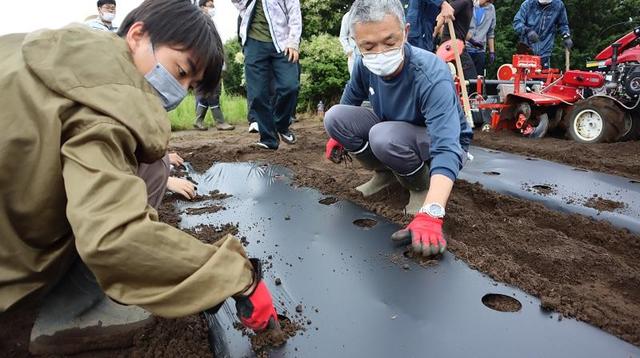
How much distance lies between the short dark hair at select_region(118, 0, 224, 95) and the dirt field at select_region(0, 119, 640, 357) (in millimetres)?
701

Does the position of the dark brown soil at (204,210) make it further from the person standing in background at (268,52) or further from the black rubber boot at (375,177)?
the person standing in background at (268,52)

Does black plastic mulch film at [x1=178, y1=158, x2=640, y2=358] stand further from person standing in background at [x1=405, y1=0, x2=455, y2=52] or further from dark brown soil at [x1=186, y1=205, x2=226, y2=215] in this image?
person standing in background at [x1=405, y1=0, x2=455, y2=52]

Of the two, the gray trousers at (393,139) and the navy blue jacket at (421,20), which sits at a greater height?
the navy blue jacket at (421,20)

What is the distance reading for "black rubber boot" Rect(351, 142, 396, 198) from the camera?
2307 mm

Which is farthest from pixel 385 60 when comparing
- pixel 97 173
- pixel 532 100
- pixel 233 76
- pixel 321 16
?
pixel 233 76

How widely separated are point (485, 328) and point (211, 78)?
A: 0.97 meters

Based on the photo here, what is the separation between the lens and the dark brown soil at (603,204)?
2.16 metres

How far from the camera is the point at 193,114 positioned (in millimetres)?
5863

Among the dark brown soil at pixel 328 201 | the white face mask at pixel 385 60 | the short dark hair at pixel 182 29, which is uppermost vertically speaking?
the short dark hair at pixel 182 29

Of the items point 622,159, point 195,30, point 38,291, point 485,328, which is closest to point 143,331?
point 38,291

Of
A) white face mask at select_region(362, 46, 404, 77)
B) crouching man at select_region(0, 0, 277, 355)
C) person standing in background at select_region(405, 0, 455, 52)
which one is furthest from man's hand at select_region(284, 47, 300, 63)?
crouching man at select_region(0, 0, 277, 355)

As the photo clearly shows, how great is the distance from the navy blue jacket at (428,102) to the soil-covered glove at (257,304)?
86 cm

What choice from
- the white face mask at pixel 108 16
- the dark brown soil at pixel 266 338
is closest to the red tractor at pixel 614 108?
the dark brown soil at pixel 266 338

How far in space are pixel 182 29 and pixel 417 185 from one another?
137cm
